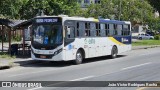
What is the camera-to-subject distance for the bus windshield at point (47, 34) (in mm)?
21250

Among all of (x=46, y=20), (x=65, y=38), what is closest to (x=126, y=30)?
(x=65, y=38)

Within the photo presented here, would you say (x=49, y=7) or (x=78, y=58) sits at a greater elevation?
(x=49, y=7)

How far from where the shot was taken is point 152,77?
50.4 feet

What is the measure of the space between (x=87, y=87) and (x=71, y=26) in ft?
31.1

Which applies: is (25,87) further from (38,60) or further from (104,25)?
(104,25)

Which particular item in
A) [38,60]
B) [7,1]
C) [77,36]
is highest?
[7,1]

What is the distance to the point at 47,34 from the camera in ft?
70.6

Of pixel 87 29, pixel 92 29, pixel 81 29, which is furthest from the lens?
pixel 92 29

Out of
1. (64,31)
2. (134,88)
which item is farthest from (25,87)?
(64,31)

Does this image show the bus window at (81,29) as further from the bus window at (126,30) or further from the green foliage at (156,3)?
the green foliage at (156,3)

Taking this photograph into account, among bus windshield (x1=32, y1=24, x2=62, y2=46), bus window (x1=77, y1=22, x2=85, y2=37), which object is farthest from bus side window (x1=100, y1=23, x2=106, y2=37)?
bus windshield (x1=32, y1=24, x2=62, y2=46)

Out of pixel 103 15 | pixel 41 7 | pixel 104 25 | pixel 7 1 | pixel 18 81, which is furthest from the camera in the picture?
pixel 103 15

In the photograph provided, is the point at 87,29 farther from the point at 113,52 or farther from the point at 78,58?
the point at 113,52

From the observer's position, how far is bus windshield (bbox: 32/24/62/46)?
69.7ft
